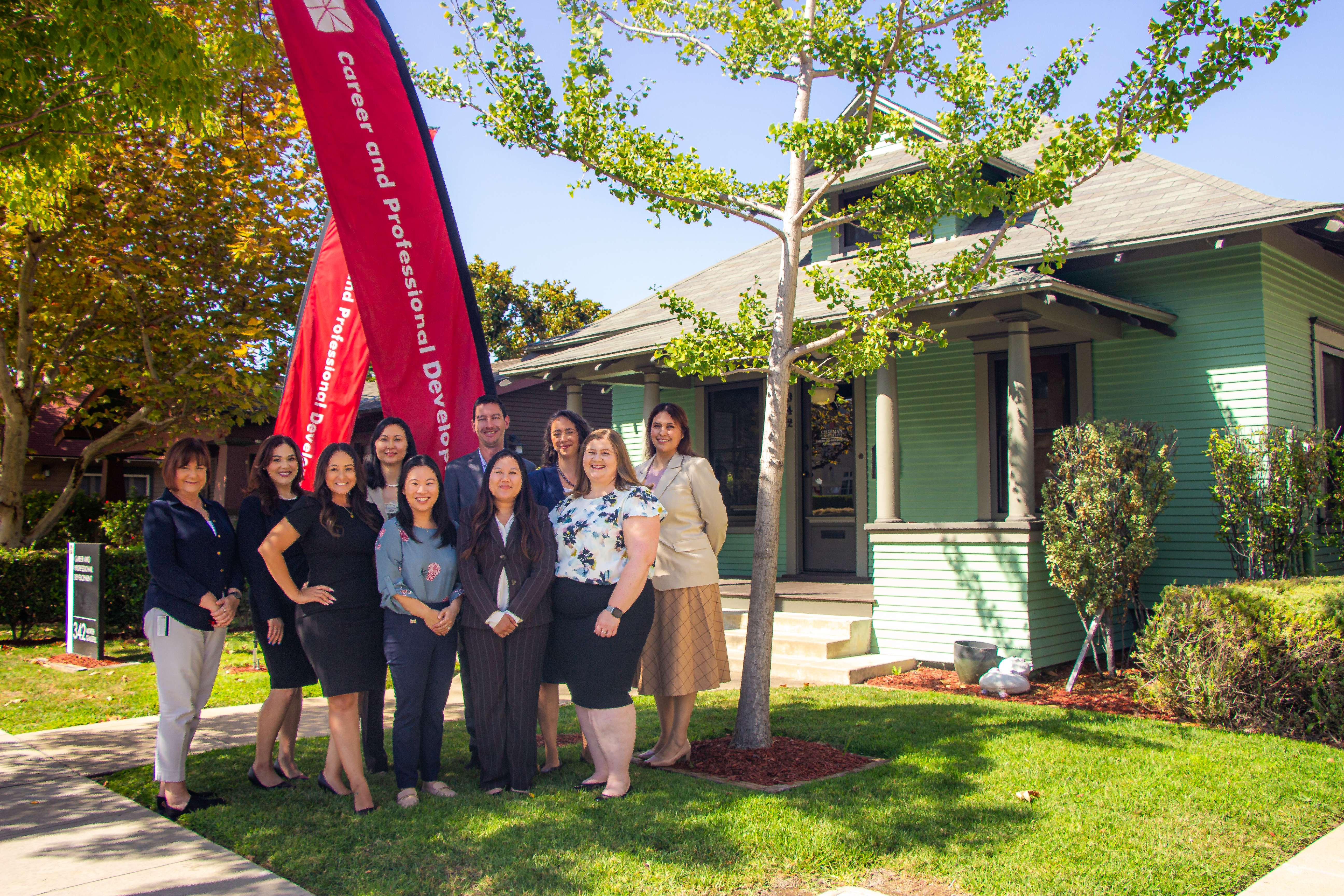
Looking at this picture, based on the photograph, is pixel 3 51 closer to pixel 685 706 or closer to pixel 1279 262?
pixel 685 706

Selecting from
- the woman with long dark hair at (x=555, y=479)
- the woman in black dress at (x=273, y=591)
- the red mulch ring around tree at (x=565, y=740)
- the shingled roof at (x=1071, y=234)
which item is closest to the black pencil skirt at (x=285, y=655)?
the woman in black dress at (x=273, y=591)

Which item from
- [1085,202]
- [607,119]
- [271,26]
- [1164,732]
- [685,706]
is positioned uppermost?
[271,26]

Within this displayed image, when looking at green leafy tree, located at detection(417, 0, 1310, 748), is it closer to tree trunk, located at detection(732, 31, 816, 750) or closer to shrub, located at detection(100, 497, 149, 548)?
tree trunk, located at detection(732, 31, 816, 750)

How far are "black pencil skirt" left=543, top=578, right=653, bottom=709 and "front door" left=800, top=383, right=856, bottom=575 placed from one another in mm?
6751

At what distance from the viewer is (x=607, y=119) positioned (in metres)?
5.69

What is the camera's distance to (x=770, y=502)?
5605 mm

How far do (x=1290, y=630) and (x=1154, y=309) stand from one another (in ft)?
11.9

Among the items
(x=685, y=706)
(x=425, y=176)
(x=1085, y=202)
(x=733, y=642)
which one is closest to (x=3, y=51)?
(x=425, y=176)

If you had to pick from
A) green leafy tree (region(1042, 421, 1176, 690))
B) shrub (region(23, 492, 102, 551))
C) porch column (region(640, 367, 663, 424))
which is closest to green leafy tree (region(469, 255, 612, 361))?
shrub (region(23, 492, 102, 551))

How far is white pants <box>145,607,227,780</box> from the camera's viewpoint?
4.19m

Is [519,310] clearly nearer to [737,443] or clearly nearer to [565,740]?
[737,443]

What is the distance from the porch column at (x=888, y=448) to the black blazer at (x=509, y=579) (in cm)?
523

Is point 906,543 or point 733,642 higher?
point 906,543

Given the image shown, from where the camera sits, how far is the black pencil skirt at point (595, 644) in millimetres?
4367
